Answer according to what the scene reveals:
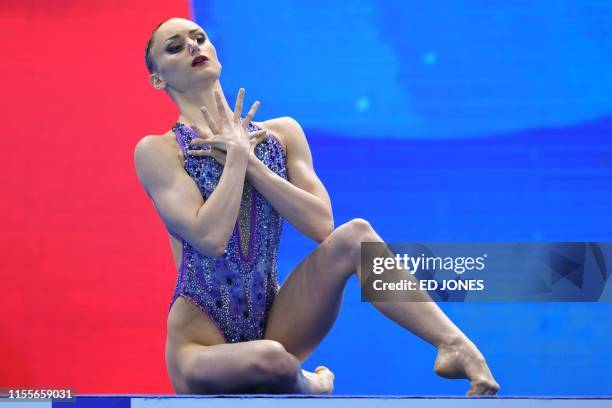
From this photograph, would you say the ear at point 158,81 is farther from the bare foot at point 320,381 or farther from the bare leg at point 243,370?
the bare foot at point 320,381

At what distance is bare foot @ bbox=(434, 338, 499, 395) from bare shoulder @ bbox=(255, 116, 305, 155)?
2.28ft

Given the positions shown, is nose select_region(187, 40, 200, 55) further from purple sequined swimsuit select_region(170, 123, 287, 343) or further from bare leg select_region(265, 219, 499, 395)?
bare leg select_region(265, 219, 499, 395)

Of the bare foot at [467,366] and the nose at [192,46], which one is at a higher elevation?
the nose at [192,46]

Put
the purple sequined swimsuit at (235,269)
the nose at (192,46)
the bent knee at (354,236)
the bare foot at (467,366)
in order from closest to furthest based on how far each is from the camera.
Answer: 1. the bare foot at (467,366)
2. the bent knee at (354,236)
3. the purple sequined swimsuit at (235,269)
4. the nose at (192,46)

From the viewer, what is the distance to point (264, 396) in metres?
2.09

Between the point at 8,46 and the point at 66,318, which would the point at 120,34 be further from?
the point at 66,318

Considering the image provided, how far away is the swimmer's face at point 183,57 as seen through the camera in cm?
277

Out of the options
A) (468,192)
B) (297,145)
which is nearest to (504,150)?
(468,192)

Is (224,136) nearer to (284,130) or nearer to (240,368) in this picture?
(284,130)

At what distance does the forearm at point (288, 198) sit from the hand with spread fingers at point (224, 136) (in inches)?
2.0

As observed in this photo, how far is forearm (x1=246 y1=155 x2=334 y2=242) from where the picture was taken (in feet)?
8.55

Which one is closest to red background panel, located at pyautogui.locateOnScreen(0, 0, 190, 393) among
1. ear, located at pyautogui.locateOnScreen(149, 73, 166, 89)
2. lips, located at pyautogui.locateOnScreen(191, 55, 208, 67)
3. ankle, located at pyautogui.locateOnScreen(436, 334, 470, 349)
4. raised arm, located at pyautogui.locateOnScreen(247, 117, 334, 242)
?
ear, located at pyautogui.locateOnScreen(149, 73, 166, 89)

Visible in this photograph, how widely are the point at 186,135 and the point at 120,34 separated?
1.40 meters

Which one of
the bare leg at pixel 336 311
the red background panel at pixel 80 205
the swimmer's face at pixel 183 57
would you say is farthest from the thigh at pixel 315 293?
the red background panel at pixel 80 205
